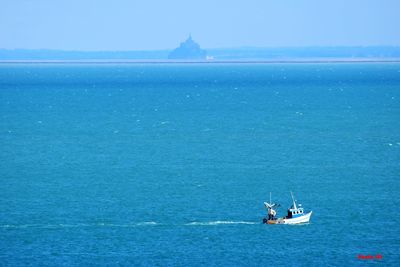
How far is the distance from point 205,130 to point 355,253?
6861 cm

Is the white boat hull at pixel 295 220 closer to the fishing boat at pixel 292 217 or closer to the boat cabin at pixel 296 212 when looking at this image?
the fishing boat at pixel 292 217

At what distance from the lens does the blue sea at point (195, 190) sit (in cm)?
6241

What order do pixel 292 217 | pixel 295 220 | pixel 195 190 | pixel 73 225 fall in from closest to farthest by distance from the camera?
pixel 73 225 → pixel 295 220 → pixel 292 217 → pixel 195 190

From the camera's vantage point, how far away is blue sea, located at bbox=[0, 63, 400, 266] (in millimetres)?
62406

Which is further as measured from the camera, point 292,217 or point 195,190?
point 195,190

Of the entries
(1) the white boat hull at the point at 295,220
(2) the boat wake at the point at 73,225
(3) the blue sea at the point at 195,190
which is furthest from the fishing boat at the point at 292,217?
(2) the boat wake at the point at 73,225

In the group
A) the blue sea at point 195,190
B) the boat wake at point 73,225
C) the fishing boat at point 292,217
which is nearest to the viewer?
the blue sea at point 195,190

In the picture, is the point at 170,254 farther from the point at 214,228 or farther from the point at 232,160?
the point at 232,160

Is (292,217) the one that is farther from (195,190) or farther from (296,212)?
(195,190)

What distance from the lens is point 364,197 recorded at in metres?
77.7

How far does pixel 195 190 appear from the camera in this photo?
266 ft

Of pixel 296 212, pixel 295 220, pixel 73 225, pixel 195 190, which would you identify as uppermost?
pixel 195 190

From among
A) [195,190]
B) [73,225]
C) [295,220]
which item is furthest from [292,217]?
[73,225]

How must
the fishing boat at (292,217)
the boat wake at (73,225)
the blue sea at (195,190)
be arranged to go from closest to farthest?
1. the blue sea at (195,190)
2. the boat wake at (73,225)
3. the fishing boat at (292,217)
